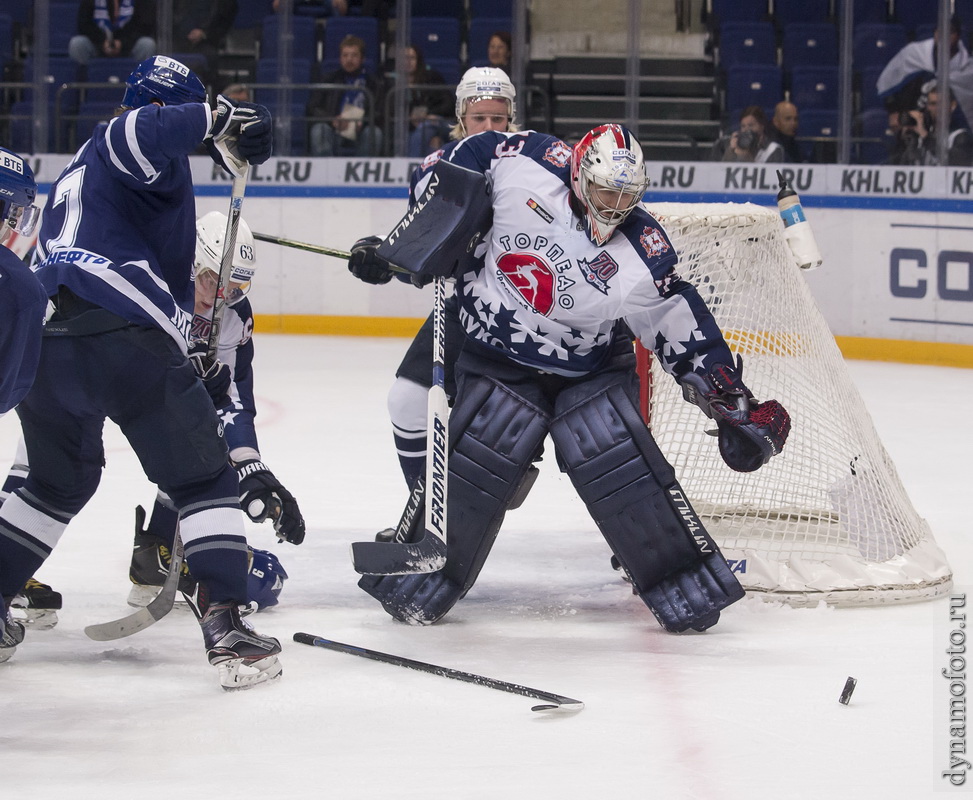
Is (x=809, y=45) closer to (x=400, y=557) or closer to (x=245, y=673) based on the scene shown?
(x=400, y=557)

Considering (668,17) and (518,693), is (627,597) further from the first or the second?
(668,17)

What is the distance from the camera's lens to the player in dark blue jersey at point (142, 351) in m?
2.81

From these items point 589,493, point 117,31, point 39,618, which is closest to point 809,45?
point 117,31

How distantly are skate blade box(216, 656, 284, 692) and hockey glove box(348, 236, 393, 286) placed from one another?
974 millimetres

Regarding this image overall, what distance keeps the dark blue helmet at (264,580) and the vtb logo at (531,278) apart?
85 cm

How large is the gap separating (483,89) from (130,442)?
1.54 meters

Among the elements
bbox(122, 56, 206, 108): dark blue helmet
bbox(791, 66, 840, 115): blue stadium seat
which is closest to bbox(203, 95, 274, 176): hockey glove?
bbox(122, 56, 206, 108): dark blue helmet

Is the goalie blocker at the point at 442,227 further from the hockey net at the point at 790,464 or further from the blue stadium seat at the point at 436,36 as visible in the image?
the blue stadium seat at the point at 436,36

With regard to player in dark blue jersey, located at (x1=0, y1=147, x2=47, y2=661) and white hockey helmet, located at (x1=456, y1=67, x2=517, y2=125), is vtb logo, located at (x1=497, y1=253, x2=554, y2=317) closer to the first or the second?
white hockey helmet, located at (x1=456, y1=67, x2=517, y2=125)

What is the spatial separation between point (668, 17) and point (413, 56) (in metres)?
1.58

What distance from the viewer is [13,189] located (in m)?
2.41

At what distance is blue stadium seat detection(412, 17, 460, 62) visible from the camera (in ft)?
30.0

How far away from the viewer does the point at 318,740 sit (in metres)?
2.60

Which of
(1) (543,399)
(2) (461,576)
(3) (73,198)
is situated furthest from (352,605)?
(3) (73,198)
